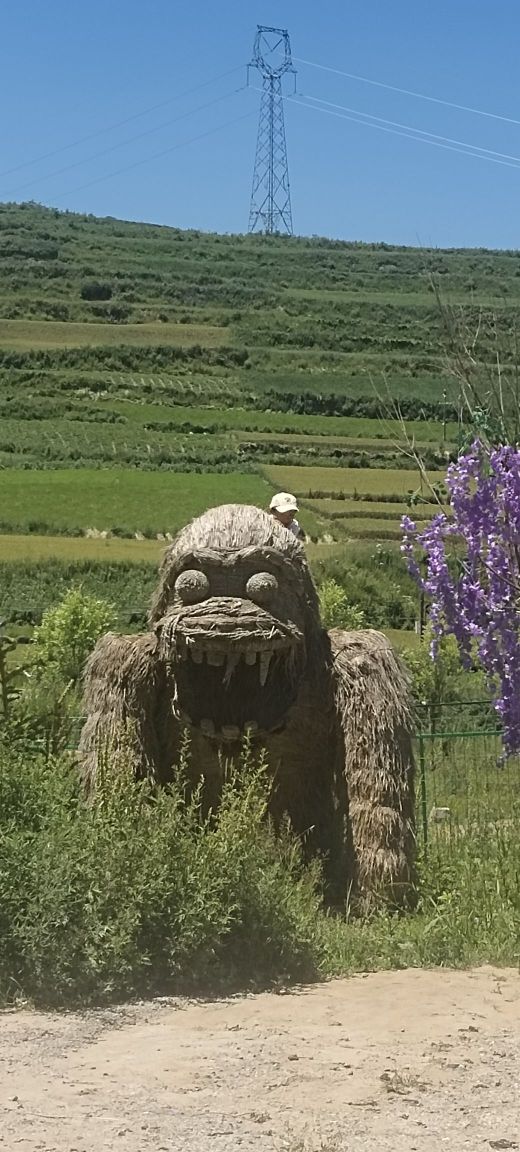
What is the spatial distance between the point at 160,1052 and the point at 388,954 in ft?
6.38

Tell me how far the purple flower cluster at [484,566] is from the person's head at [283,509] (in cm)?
143

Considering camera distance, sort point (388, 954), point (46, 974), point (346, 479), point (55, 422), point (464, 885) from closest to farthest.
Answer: point (46, 974) < point (388, 954) < point (464, 885) < point (346, 479) < point (55, 422)

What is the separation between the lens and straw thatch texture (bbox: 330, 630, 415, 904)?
26.6 ft

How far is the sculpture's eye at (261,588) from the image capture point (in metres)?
8.06

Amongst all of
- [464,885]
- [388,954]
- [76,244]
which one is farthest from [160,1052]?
[76,244]

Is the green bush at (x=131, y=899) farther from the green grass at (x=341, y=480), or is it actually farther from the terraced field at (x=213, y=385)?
the green grass at (x=341, y=480)

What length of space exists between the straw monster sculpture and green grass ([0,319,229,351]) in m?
82.7

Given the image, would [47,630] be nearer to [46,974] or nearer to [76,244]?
[46,974]

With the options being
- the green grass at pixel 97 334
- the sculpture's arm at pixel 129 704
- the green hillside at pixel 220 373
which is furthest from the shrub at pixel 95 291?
the sculpture's arm at pixel 129 704

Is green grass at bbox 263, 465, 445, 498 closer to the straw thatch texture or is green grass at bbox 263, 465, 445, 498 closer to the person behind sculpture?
the person behind sculpture

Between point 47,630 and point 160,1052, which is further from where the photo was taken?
point 47,630

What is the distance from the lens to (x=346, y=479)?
166 feet

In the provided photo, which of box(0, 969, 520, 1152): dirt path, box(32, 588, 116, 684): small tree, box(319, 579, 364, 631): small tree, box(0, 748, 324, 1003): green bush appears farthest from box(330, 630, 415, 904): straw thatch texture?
box(32, 588, 116, 684): small tree

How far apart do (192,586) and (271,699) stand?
0.67 metres
